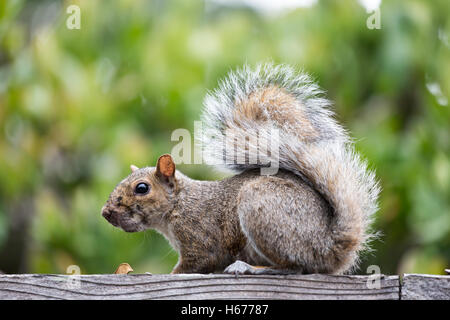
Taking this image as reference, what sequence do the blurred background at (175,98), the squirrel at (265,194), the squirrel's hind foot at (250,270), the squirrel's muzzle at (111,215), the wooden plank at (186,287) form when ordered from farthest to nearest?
the blurred background at (175,98), the squirrel's muzzle at (111,215), the squirrel at (265,194), the squirrel's hind foot at (250,270), the wooden plank at (186,287)

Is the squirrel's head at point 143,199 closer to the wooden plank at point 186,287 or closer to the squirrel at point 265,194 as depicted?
the squirrel at point 265,194

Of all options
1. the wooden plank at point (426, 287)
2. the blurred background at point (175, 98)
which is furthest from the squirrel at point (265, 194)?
the blurred background at point (175, 98)

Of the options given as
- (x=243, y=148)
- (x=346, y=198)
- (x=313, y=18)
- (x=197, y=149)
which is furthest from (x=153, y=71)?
(x=346, y=198)

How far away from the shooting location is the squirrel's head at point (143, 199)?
79.7 inches

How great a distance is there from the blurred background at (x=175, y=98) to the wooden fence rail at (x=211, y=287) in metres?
1.37

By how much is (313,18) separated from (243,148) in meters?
1.75

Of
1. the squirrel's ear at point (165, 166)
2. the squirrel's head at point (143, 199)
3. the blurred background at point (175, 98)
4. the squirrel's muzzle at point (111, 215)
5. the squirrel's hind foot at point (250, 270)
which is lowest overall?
the squirrel's hind foot at point (250, 270)

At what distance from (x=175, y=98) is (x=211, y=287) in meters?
1.78

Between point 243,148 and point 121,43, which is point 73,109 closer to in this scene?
point 121,43

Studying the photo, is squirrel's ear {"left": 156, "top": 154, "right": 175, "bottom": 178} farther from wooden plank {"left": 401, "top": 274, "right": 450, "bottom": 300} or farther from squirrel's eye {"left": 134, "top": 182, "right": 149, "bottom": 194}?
wooden plank {"left": 401, "top": 274, "right": 450, "bottom": 300}

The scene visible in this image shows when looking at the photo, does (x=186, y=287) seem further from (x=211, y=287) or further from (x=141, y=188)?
(x=141, y=188)

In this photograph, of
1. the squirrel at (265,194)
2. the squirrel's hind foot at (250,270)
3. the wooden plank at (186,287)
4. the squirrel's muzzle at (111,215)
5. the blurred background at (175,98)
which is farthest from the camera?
the blurred background at (175,98)

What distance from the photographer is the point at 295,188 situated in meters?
1.92

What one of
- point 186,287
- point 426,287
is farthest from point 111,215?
point 426,287
